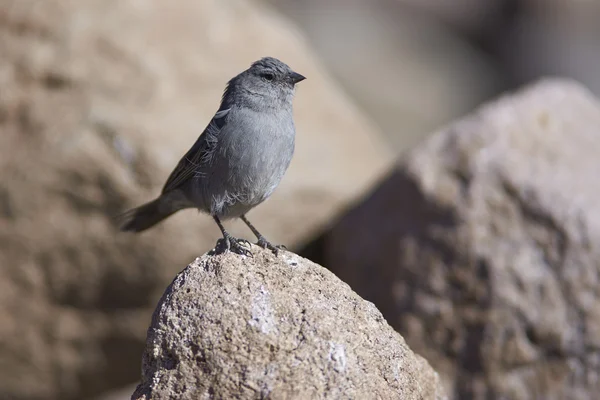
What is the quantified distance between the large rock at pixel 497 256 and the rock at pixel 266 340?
102 inches

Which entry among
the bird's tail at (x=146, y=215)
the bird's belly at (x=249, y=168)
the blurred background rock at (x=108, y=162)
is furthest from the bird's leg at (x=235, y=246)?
the blurred background rock at (x=108, y=162)

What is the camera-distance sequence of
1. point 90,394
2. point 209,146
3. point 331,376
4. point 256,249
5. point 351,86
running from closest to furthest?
point 331,376 → point 256,249 → point 209,146 → point 90,394 → point 351,86

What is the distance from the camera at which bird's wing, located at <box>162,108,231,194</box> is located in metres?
5.83

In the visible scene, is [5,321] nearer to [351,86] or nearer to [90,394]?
[90,394]

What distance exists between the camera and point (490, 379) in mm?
6945

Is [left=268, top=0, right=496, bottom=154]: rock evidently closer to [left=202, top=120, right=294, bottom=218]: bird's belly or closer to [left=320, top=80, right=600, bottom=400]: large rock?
[left=320, top=80, right=600, bottom=400]: large rock

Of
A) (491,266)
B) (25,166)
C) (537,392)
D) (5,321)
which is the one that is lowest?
(537,392)

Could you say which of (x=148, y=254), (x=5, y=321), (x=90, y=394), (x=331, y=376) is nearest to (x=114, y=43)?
(x=148, y=254)

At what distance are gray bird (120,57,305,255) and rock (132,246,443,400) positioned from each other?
1.00 m

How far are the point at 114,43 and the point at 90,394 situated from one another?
3.75 metres

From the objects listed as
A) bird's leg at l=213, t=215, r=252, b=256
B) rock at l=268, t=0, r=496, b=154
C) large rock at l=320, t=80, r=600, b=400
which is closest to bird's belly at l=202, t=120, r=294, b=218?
bird's leg at l=213, t=215, r=252, b=256

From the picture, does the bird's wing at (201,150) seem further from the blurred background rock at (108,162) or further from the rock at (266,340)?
the blurred background rock at (108,162)

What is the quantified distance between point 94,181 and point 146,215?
5.41 ft

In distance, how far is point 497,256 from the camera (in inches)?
275
